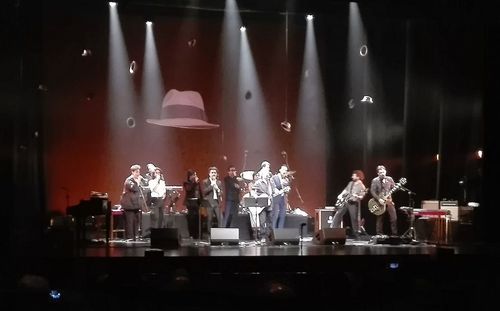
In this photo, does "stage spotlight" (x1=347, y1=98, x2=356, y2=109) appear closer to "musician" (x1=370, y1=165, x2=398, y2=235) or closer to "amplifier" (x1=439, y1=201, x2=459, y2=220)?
"musician" (x1=370, y1=165, x2=398, y2=235)

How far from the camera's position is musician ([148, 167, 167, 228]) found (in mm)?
12969

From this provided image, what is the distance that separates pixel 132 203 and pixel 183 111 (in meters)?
3.67

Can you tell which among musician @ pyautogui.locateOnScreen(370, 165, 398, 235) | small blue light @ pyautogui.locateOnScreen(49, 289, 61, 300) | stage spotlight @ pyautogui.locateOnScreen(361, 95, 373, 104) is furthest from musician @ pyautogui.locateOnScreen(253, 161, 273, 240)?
small blue light @ pyautogui.locateOnScreen(49, 289, 61, 300)

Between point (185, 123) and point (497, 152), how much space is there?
7.13 metres

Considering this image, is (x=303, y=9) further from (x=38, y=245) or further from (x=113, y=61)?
(x=38, y=245)

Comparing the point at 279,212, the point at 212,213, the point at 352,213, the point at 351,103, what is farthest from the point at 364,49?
the point at 212,213

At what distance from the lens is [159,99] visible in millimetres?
15258

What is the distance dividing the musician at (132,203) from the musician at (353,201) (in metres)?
4.28

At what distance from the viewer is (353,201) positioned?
44.8 ft

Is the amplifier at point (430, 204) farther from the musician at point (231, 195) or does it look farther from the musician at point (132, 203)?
the musician at point (132, 203)

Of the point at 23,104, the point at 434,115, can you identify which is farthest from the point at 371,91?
the point at 23,104

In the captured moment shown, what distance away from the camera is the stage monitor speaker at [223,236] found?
11.4 meters

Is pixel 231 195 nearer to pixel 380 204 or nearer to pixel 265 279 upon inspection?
pixel 380 204

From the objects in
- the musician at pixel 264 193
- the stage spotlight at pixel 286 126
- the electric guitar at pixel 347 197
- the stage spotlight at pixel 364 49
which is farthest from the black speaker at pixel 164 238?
the stage spotlight at pixel 364 49
